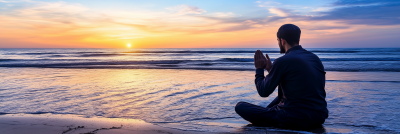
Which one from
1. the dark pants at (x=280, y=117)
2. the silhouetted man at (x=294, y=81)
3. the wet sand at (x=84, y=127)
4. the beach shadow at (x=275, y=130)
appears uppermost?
the silhouetted man at (x=294, y=81)

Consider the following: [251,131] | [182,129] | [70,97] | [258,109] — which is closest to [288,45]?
[258,109]

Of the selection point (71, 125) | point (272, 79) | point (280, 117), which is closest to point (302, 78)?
point (272, 79)

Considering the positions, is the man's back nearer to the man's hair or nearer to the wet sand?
the man's hair

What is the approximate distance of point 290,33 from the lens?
8.17 ft

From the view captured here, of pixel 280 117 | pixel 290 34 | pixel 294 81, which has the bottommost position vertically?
pixel 280 117

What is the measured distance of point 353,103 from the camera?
477 centimetres

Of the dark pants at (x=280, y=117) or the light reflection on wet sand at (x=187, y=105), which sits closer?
the dark pants at (x=280, y=117)

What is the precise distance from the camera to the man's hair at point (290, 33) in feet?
8.12

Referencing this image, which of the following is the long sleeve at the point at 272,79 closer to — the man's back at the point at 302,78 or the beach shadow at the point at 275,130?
the man's back at the point at 302,78

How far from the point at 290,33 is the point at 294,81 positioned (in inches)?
18.7

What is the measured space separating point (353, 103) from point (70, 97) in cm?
567

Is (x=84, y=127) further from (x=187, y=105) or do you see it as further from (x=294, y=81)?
(x=294, y=81)

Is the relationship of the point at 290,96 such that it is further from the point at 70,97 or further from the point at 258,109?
the point at 70,97

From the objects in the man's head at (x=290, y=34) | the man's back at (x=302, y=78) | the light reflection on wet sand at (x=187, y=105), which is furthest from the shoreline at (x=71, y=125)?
the man's head at (x=290, y=34)
